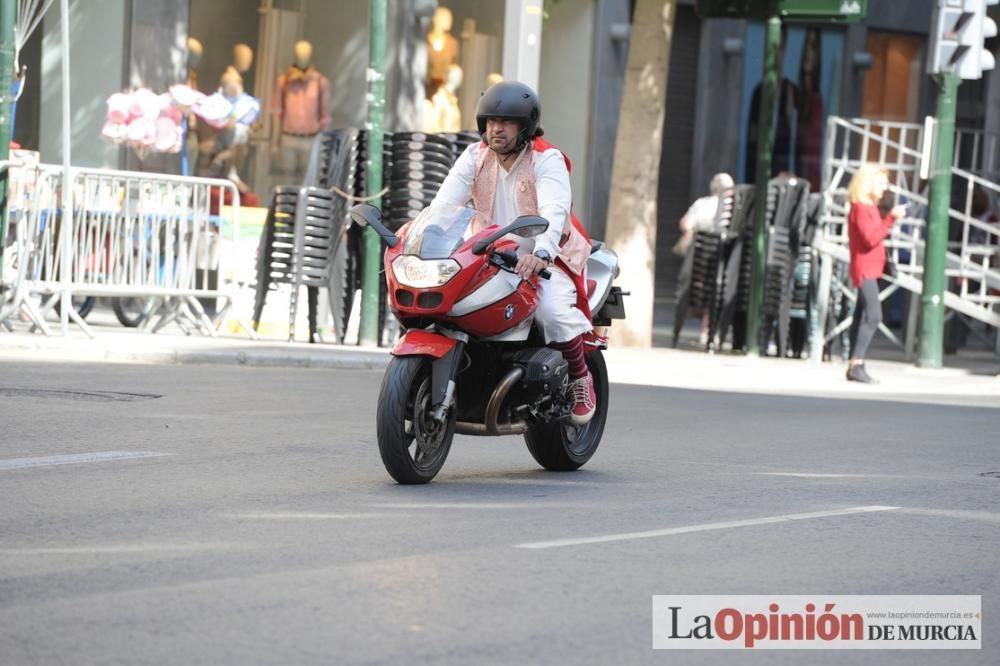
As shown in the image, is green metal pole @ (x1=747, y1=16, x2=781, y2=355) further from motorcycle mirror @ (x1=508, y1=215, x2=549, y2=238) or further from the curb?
motorcycle mirror @ (x1=508, y1=215, x2=549, y2=238)

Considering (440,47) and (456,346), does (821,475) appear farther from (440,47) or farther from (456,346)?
(440,47)

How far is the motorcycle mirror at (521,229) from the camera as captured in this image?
345 inches

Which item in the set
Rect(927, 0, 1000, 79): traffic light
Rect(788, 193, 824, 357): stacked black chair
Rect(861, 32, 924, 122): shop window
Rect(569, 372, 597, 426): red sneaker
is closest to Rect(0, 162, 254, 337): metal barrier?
Rect(788, 193, 824, 357): stacked black chair

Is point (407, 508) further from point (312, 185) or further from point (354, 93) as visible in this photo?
point (354, 93)

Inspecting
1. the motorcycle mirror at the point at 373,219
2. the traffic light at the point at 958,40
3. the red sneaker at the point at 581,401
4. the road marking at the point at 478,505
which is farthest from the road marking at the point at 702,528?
the traffic light at the point at 958,40

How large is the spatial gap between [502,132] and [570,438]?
1583mm

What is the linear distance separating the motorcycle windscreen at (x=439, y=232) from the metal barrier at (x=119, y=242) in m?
7.77

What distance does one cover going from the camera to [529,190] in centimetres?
944

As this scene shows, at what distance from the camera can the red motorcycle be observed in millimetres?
8758

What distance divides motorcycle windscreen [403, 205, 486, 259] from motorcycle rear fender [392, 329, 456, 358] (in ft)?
1.10

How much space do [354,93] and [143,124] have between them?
166 inches

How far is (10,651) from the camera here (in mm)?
5180

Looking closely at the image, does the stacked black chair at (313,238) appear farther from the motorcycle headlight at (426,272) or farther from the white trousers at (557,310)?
the motorcycle headlight at (426,272)

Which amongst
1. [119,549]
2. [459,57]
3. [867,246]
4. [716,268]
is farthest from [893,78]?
[119,549]
